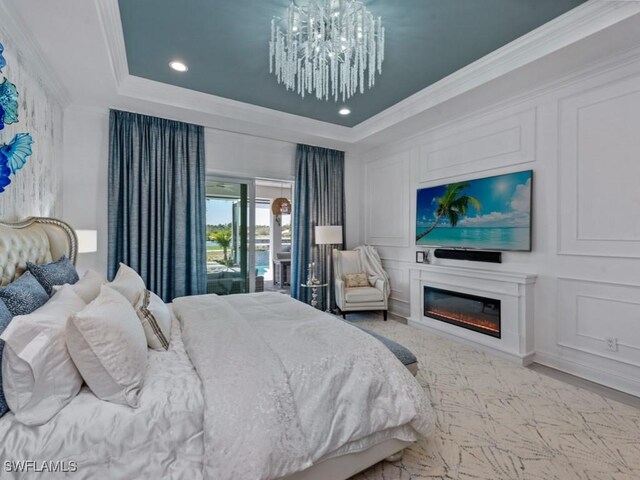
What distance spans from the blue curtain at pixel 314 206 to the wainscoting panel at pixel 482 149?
147 centimetres

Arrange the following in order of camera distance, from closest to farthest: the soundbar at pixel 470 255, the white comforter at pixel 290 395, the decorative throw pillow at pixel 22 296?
the white comforter at pixel 290 395 < the decorative throw pillow at pixel 22 296 < the soundbar at pixel 470 255

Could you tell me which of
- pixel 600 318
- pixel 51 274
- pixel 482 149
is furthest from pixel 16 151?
pixel 600 318

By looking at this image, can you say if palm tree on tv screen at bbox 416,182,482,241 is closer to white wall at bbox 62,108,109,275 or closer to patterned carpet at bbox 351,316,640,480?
patterned carpet at bbox 351,316,640,480

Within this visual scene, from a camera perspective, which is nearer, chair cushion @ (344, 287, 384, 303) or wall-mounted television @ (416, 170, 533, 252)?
wall-mounted television @ (416, 170, 533, 252)

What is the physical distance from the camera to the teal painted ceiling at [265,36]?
2264 millimetres

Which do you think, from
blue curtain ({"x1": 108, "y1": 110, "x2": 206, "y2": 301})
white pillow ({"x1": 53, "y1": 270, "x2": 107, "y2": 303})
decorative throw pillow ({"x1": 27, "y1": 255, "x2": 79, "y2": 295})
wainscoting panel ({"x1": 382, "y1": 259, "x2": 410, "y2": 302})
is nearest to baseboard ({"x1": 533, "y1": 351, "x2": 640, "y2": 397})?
wainscoting panel ({"x1": 382, "y1": 259, "x2": 410, "y2": 302})

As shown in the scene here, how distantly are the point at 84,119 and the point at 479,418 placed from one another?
4870mm

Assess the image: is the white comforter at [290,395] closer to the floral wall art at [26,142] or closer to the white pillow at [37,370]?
the white pillow at [37,370]

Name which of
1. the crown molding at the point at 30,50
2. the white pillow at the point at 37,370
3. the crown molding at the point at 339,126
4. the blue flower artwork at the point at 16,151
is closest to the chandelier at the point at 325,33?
the crown molding at the point at 339,126

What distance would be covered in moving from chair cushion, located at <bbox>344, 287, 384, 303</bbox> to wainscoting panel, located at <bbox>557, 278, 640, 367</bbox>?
2.10 m

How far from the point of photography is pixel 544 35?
2.49m

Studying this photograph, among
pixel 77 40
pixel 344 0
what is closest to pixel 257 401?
pixel 344 0

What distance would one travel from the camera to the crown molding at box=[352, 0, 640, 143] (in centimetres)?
219

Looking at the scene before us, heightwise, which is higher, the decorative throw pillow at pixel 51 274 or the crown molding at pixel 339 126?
the crown molding at pixel 339 126
